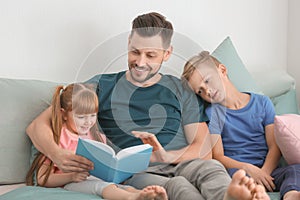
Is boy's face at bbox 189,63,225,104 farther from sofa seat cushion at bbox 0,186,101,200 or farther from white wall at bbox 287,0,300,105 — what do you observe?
white wall at bbox 287,0,300,105

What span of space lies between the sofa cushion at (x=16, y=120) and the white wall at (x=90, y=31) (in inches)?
6.4

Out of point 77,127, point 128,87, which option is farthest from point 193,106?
point 77,127

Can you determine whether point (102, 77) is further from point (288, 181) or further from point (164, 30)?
point (288, 181)

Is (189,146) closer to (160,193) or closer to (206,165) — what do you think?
(206,165)

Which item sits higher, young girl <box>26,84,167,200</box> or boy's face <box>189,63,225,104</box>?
boy's face <box>189,63,225,104</box>

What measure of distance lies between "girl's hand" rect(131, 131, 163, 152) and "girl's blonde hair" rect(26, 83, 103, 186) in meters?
0.12

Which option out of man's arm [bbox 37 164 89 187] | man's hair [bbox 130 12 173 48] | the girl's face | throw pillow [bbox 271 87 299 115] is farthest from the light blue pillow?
man's arm [bbox 37 164 89 187]

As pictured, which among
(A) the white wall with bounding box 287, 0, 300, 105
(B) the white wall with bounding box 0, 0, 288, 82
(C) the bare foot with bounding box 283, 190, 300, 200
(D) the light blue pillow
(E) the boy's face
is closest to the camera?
(C) the bare foot with bounding box 283, 190, 300, 200

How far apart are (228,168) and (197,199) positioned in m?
0.43

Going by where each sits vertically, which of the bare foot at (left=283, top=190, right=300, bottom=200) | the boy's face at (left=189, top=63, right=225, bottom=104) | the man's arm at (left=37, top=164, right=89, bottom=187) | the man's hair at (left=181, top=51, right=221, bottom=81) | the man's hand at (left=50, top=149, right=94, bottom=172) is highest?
the man's hair at (left=181, top=51, right=221, bottom=81)

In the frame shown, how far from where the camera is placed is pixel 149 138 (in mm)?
1681

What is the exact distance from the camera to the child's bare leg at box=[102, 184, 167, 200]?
4.47ft

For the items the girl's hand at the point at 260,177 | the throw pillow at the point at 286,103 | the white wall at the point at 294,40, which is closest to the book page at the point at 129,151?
the girl's hand at the point at 260,177

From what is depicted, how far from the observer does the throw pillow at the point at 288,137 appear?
1756 millimetres
